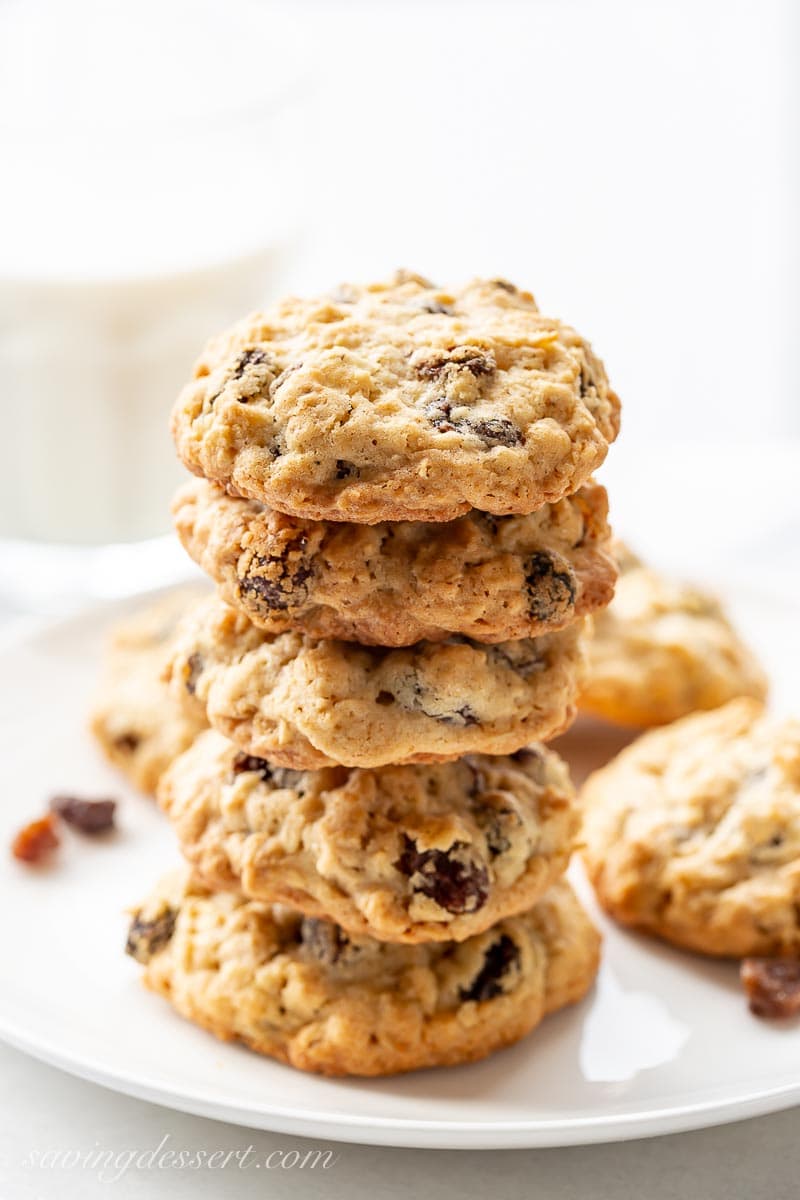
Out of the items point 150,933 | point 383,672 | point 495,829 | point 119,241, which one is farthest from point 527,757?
point 119,241

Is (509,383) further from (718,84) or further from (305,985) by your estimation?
(718,84)

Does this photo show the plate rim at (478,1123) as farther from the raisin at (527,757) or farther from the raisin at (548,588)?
the raisin at (548,588)

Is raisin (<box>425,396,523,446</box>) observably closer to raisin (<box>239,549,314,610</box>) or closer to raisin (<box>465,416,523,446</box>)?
raisin (<box>465,416,523,446</box>)

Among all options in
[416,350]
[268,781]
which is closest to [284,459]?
[416,350]

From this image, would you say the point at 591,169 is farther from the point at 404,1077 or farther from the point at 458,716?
the point at 404,1077

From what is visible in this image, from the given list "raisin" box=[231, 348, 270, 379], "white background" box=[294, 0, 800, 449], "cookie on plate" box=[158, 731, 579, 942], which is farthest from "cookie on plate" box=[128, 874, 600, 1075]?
"white background" box=[294, 0, 800, 449]

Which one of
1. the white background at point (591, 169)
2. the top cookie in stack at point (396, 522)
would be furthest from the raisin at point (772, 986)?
the white background at point (591, 169)
